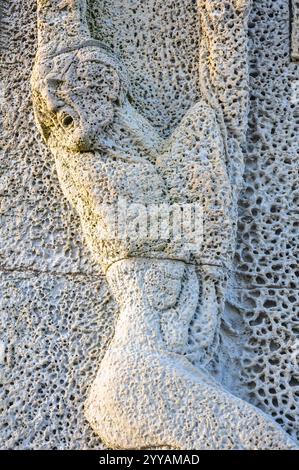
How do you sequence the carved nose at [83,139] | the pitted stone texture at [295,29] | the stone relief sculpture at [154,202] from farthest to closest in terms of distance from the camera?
the pitted stone texture at [295,29] < the carved nose at [83,139] < the stone relief sculpture at [154,202]

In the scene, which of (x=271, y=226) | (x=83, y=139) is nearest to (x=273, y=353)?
(x=271, y=226)

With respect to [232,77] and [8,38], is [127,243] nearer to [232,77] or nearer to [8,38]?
[232,77]

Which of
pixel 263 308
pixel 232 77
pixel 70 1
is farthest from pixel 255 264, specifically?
pixel 70 1

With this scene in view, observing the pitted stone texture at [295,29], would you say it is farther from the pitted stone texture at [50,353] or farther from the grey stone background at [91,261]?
the pitted stone texture at [50,353]

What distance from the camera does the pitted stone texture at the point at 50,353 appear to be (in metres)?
2.84

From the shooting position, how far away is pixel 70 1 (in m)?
3.14

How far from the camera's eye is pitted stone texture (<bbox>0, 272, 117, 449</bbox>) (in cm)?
284

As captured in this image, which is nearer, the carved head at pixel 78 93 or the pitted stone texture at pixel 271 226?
the pitted stone texture at pixel 271 226

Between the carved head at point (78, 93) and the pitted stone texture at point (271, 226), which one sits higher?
the carved head at point (78, 93)

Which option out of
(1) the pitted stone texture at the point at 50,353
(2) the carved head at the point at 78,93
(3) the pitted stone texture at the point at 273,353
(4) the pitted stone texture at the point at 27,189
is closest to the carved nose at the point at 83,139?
(2) the carved head at the point at 78,93

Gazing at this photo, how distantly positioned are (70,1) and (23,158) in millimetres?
590

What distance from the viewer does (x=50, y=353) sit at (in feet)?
9.61

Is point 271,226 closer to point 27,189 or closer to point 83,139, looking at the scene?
point 83,139

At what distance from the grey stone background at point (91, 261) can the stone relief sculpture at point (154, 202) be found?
8 cm
